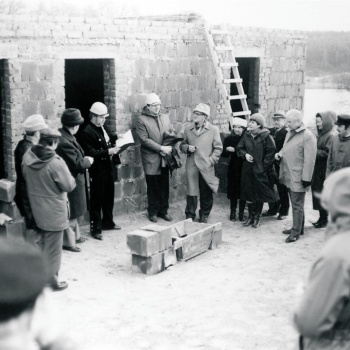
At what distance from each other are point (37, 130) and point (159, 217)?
359 centimetres

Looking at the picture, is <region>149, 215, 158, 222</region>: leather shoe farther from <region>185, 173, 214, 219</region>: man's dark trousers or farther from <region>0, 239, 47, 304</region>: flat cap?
<region>0, 239, 47, 304</region>: flat cap

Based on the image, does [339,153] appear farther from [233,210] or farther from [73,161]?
[73,161]

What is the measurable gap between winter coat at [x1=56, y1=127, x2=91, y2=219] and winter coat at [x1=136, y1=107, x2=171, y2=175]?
64.6 inches

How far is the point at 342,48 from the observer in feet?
151

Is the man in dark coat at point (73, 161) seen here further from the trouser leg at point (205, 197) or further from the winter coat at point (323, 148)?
the winter coat at point (323, 148)

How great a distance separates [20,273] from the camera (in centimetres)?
212

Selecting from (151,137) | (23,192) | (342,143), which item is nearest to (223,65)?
(151,137)

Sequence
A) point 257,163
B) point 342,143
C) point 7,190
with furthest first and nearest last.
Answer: point 257,163 < point 342,143 < point 7,190

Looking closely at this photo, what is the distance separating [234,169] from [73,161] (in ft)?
10.1

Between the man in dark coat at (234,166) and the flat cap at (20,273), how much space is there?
307 inches

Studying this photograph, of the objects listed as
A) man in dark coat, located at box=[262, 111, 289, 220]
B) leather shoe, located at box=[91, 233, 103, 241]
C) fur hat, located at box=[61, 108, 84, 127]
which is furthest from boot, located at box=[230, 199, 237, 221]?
fur hat, located at box=[61, 108, 84, 127]

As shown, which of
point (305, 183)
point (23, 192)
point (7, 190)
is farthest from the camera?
point (305, 183)

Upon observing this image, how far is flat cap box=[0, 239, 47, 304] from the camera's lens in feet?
6.84

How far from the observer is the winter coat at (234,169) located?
9938 mm
